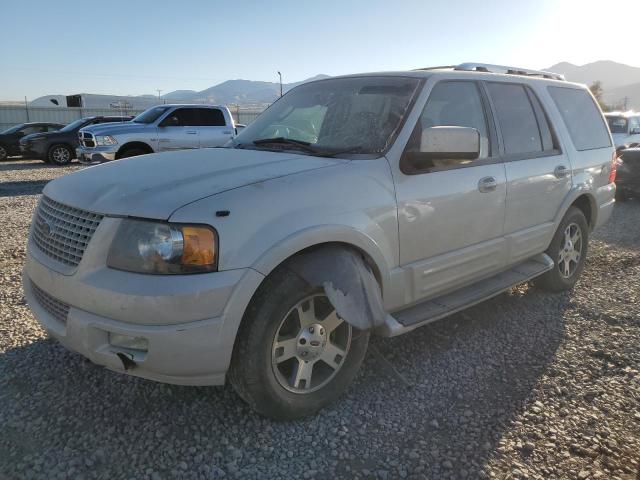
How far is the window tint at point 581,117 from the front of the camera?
4443mm

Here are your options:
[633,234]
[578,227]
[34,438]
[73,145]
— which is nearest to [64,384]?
[34,438]

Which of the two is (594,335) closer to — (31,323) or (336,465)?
(336,465)

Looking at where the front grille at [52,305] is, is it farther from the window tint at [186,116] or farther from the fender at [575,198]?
the window tint at [186,116]

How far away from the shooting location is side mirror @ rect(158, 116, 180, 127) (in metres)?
11.6

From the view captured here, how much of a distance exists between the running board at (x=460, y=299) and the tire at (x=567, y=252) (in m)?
0.26

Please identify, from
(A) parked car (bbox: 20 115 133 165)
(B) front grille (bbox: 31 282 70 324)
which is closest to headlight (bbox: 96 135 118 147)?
(A) parked car (bbox: 20 115 133 165)

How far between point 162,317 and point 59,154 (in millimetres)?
16415

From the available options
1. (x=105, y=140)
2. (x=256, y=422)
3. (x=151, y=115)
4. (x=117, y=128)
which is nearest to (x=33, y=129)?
(x=151, y=115)

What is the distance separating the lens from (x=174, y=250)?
220 cm

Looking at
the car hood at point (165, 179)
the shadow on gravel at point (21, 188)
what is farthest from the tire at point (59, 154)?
the car hood at point (165, 179)

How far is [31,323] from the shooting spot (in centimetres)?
371

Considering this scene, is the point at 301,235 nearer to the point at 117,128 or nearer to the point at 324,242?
the point at 324,242

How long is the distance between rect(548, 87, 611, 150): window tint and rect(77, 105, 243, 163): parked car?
811 centimetres

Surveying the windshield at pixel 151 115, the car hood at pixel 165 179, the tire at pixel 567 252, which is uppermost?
the windshield at pixel 151 115
